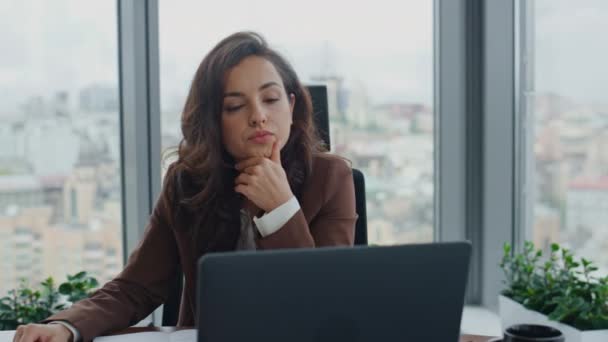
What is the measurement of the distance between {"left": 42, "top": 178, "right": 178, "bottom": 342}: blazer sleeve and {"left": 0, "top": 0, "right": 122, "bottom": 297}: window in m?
0.87

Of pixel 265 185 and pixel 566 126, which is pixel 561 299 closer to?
pixel 566 126

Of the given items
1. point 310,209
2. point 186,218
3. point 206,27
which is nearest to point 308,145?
point 310,209

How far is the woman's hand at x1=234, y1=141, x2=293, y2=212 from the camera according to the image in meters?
1.38

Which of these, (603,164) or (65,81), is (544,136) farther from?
Answer: (65,81)

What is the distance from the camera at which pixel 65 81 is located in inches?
88.3

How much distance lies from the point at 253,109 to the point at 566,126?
1211mm

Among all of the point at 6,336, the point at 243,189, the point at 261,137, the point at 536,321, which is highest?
the point at 261,137

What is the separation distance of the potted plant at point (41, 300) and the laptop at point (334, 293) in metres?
1.37

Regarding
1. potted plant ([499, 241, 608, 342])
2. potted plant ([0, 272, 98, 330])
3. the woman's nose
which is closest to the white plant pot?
potted plant ([499, 241, 608, 342])

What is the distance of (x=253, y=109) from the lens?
1422mm

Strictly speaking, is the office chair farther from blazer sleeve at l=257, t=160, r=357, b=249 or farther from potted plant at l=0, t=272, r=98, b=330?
potted plant at l=0, t=272, r=98, b=330

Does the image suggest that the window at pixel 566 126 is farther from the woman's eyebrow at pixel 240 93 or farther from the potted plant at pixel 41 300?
the potted plant at pixel 41 300

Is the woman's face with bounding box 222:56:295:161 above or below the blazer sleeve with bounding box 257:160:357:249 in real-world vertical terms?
above

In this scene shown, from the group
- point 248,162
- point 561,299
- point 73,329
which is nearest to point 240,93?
point 248,162
